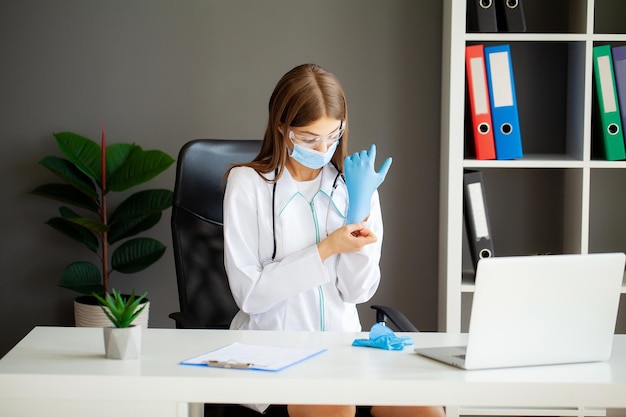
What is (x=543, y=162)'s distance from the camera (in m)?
2.72

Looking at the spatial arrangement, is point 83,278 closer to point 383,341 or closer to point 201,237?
point 201,237

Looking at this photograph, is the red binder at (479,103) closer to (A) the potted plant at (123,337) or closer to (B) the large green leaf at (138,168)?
(B) the large green leaf at (138,168)

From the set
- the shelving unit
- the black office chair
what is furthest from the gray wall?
the black office chair

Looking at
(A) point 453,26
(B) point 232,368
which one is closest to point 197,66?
(A) point 453,26

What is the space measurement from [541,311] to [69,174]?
1.96 m

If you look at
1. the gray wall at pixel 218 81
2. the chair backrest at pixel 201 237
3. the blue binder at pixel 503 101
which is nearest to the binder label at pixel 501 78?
the blue binder at pixel 503 101

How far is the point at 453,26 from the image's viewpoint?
268 cm

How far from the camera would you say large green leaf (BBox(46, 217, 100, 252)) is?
299cm

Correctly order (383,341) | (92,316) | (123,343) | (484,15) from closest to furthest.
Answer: (123,343) < (383,341) < (484,15) < (92,316)

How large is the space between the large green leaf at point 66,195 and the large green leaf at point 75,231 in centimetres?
7

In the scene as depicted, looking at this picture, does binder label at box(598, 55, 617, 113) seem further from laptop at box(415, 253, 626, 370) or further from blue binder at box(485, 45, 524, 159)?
laptop at box(415, 253, 626, 370)

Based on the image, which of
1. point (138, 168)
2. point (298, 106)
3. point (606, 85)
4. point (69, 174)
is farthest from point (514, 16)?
point (69, 174)

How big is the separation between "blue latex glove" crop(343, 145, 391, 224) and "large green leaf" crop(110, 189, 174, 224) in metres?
1.13

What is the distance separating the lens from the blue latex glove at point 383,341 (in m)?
1.62
